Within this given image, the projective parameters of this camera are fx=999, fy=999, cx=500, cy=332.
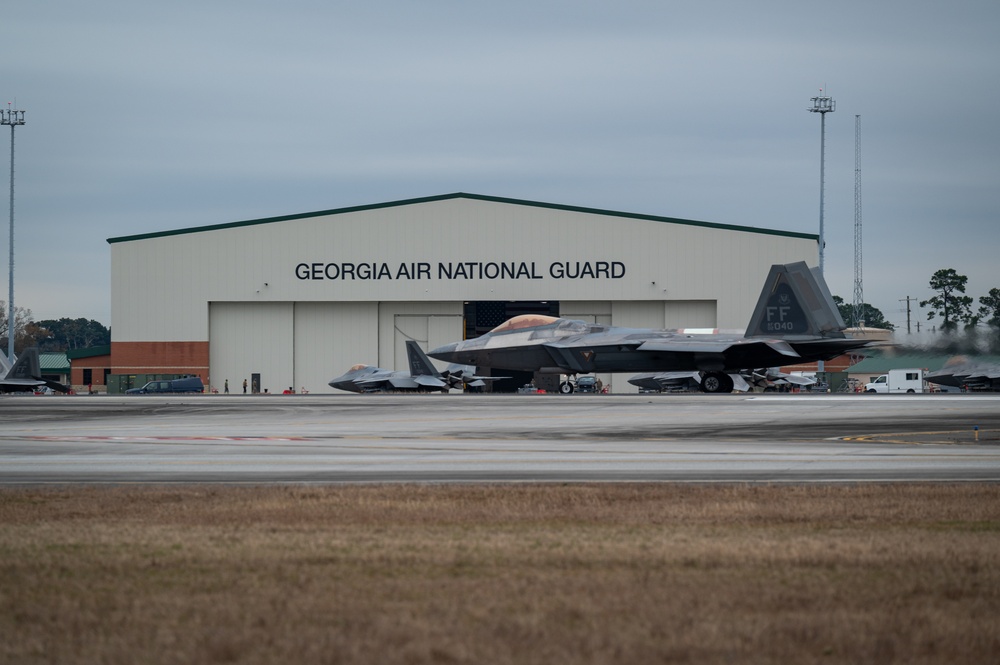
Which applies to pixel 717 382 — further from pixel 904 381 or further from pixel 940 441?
pixel 904 381

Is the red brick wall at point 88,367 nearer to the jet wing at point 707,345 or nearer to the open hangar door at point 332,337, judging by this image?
the open hangar door at point 332,337

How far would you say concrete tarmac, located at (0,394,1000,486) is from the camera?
14273 mm

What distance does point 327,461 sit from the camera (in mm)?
16141

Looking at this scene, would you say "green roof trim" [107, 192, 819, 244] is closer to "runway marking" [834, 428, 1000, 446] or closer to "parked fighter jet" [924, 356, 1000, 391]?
"parked fighter jet" [924, 356, 1000, 391]

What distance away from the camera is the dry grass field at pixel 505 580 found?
212 inches

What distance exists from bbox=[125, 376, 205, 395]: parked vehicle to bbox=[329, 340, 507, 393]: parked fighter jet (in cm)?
1035

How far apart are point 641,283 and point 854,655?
6265 cm

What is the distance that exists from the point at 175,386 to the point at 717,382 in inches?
1448

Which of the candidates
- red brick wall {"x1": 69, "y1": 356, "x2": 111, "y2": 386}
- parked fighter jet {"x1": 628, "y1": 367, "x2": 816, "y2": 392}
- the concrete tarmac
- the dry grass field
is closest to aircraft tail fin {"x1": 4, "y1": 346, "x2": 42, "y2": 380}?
the concrete tarmac

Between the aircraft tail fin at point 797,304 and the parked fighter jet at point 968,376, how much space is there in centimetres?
2051

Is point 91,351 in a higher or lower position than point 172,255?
lower

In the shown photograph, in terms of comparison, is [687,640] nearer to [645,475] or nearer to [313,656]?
[313,656]

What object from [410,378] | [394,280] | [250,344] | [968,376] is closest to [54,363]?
[250,344]

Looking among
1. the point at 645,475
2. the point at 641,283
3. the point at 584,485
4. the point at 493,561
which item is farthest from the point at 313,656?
the point at 641,283
